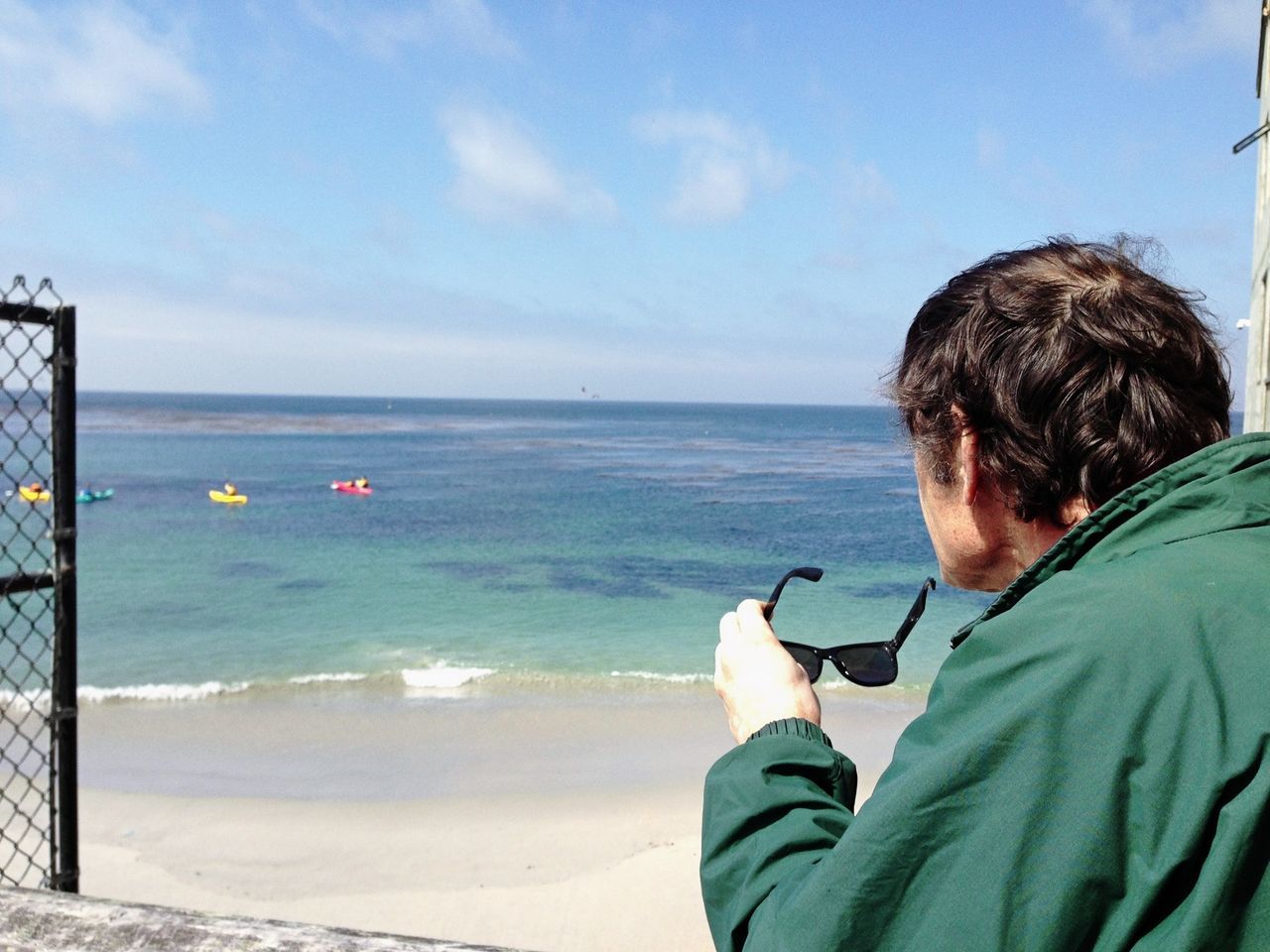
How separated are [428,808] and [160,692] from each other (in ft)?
17.8

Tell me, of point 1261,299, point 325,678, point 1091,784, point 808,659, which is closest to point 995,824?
point 1091,784

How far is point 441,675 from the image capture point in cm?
1306

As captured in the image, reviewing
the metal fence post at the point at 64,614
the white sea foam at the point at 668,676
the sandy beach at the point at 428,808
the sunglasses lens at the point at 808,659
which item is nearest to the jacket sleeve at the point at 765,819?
the sunglasses lens at the point at 808,659

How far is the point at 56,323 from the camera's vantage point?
362cm

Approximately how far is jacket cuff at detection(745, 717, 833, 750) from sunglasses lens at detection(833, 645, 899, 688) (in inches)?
16.8

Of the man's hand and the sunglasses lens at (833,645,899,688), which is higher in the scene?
the man's hand

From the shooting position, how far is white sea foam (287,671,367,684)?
12.8 m

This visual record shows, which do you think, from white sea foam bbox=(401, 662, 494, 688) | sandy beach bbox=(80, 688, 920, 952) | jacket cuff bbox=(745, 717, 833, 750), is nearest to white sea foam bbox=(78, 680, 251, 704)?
sandy beach bbox=(80, 688, 920, 952)

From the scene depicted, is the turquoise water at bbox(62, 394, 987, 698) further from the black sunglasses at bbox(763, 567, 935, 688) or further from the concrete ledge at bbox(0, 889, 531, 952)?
the concrete ledge at bbox(0, 889, 531, 952)

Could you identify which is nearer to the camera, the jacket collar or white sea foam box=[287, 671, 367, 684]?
the jacket collar

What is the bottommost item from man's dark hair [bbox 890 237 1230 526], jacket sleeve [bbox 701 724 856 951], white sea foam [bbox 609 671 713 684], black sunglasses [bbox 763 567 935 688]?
white sea foam [bbox 609 671 713 684]

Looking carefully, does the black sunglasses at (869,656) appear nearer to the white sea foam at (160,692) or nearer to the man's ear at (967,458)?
the man's ear at (967,458)

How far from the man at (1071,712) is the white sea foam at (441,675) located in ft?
39.1

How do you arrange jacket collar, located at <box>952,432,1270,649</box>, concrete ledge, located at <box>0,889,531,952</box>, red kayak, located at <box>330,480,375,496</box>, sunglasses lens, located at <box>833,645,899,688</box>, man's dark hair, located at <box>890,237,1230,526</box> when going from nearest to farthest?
jacket collar, located at <box>952,432,1270,649</box> < man's dark hair, located at <box>890,237,1230,526</box> < sunglasses lens, located at <box>833,645,899,688</box> < concrete ledge, located at <box>0,889,531,952</box> < red kayak, located at <box>330,480,375,496</box>
